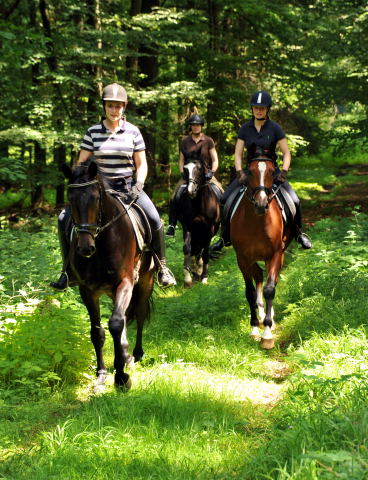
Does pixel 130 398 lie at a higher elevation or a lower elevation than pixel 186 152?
lower

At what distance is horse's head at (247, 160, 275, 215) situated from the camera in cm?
805

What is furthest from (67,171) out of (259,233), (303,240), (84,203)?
(303,240)

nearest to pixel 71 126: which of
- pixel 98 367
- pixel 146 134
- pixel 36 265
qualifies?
pixel 146 134

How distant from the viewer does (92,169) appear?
5.92 meters

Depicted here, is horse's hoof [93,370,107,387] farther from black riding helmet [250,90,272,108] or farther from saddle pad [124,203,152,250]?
black riding helmet [250,90,272,108]

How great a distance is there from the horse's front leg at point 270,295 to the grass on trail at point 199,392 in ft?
0.53

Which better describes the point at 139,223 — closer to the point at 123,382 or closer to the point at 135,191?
the point at 135,191

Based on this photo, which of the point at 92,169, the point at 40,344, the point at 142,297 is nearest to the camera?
the point at 92,169

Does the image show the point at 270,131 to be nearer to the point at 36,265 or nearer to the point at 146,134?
the point at 36,265

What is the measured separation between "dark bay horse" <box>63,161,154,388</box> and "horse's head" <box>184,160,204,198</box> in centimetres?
539

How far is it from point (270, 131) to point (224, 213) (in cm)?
165

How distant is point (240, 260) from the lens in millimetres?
9008

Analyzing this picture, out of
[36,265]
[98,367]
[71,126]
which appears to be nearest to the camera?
[98,367]

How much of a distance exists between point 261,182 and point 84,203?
3053 mm
